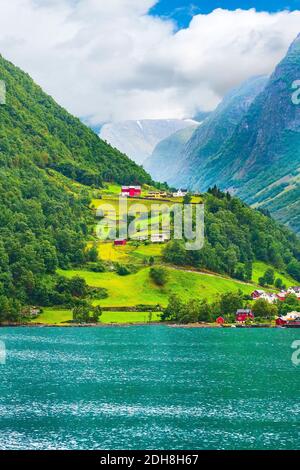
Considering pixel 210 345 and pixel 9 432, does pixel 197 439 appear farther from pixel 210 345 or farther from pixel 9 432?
pixel 210 345

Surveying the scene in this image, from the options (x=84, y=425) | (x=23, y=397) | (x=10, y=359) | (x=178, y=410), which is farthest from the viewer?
(x=10, y=359)

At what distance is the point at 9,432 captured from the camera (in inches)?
2963

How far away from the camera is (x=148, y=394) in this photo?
9706cm

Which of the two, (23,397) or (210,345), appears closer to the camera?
(23,397)

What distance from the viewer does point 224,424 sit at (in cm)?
8025

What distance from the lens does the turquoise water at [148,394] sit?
Answer: 74562 millimetres

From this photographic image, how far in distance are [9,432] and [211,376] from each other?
144 feet

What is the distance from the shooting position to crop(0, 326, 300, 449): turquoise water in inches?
2936

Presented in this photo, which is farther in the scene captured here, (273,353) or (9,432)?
(273,353)
